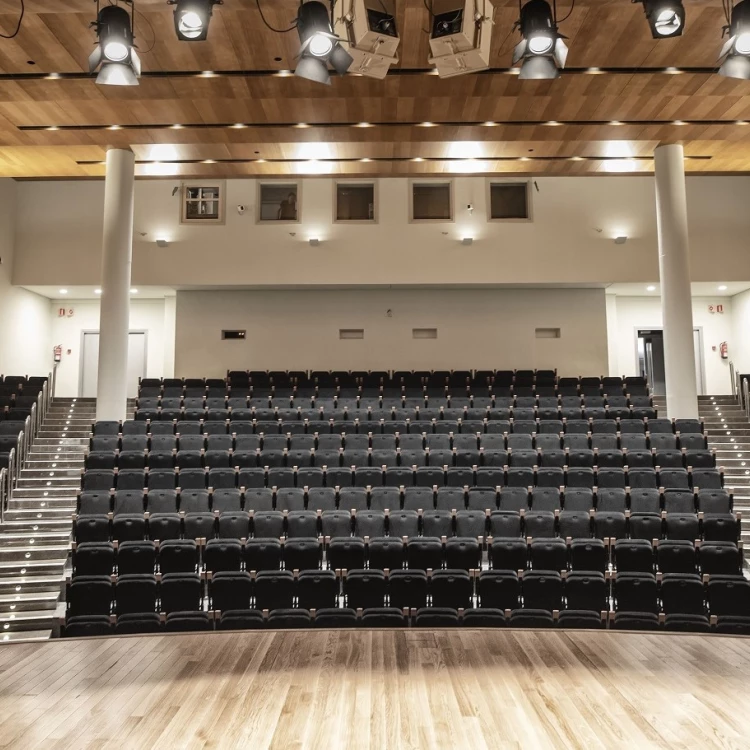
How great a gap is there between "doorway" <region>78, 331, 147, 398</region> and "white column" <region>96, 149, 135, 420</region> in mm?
3374

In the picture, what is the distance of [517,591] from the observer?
450 cm

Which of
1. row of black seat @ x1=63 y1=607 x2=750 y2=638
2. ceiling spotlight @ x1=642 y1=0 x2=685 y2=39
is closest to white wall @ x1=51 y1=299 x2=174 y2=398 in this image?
row of black seat @ x1=63 y1=607 x2=750 y2=638

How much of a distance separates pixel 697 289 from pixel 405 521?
7.11 metres

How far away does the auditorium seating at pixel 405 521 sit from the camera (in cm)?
444

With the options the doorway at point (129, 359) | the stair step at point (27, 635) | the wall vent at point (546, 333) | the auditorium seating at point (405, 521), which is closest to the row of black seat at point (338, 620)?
the auditorium seating at point (405, 521)

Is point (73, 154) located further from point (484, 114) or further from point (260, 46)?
point (484, 114)

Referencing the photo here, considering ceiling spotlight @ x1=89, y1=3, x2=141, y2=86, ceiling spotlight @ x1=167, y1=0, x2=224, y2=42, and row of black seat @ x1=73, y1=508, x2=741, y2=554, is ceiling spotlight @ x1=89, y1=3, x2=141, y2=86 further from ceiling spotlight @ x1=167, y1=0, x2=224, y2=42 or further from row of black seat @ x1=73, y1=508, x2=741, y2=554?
row of black seat @ x1=73, y1=508, x2=741, y2=554

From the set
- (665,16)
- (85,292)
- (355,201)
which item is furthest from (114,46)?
(85,292)

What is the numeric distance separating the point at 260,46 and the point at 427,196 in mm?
4763

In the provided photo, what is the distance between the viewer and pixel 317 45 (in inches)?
161

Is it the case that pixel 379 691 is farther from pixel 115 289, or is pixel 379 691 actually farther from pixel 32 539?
pixel 115 289

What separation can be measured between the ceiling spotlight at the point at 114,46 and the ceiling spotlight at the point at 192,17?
1.14 feet

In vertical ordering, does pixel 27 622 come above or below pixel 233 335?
below

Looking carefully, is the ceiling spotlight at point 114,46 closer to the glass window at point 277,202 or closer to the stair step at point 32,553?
the stair step at point 32,553
